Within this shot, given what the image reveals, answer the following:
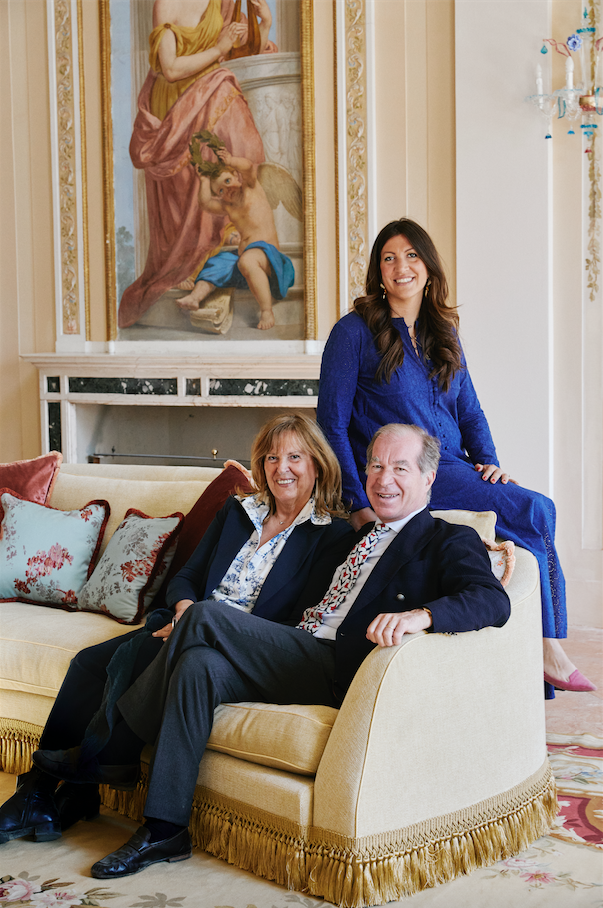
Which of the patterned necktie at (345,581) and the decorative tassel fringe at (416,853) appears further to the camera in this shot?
the patterned necktie at (345,581)

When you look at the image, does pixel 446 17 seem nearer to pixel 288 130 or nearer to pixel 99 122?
pixel 288 130

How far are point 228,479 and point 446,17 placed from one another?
2967 mm

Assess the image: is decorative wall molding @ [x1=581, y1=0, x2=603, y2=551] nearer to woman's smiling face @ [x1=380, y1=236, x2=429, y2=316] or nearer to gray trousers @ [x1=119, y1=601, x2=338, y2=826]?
woman's smiling face @ [x1=380, y1=236, x2=429, y2=316]

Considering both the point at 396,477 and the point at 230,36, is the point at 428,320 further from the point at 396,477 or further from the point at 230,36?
the point at 230,36

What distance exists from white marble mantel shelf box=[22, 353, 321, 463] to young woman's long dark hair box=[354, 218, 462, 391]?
7.01 feet

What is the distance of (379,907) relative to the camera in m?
1.92

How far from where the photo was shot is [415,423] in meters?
2.72

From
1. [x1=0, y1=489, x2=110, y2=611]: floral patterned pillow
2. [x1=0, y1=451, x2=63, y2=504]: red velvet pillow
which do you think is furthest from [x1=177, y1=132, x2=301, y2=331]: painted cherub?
[x1=0, y1=489, x2=110, y2=611]: floral patterned pillow

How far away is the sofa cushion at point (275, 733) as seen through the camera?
201cm

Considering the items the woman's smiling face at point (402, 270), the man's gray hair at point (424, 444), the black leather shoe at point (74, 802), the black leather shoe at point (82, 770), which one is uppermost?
the woman's smiling face at point (402, 270)

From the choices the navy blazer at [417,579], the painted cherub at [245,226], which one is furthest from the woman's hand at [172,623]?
the painted cherub at [245,226]

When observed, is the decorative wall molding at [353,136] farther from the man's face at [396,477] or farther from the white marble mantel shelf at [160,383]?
the man's face at [396,477]

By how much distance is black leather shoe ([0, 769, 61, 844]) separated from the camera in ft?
7.36

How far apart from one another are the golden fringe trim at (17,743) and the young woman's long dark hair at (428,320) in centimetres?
155
